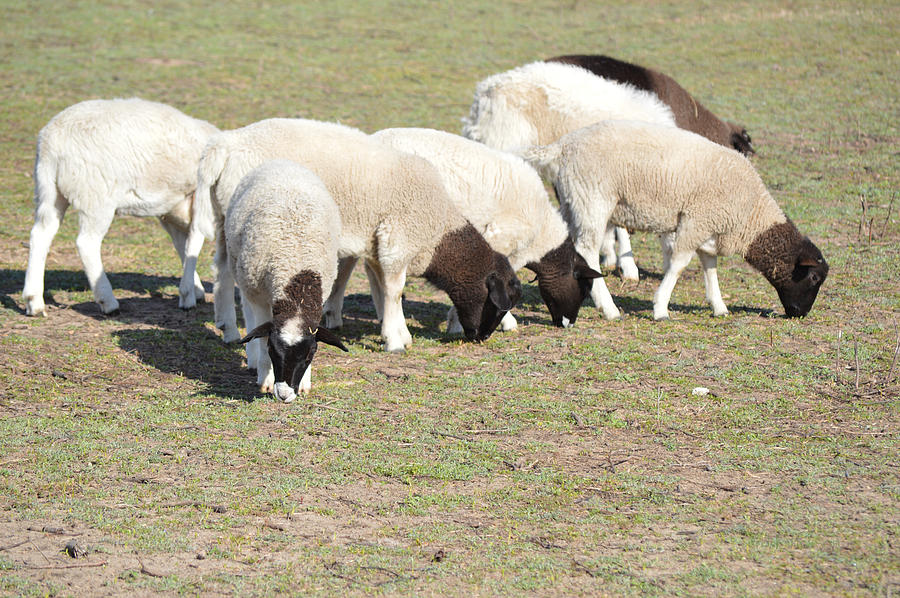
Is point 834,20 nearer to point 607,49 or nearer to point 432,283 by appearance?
point 607,49

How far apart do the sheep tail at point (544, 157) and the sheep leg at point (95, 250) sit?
13.8 ft

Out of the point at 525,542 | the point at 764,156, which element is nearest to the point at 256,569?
the point at 525,542

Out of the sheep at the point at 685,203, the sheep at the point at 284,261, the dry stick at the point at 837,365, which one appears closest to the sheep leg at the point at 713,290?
the sheep at the point at 685,203

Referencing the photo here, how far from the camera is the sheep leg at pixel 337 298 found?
9.23 metres

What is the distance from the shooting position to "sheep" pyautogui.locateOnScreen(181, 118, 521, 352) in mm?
8242

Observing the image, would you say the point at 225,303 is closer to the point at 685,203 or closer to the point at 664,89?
the point at 685,203

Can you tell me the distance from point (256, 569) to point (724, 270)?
319 inches

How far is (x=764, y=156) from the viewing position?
55.2 feet

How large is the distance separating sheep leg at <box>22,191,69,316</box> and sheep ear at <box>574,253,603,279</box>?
518 cm

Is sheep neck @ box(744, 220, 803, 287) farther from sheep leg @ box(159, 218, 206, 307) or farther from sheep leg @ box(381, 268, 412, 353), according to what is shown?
sheep leg @ box(159, 218, 206, 307)

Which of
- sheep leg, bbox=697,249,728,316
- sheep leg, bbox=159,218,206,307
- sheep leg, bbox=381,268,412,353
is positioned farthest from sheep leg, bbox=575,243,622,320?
sheep leg, bbox=159,218,206,307

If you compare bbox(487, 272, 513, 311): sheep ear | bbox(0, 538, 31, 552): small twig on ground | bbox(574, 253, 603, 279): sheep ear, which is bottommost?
bbox(0, 538, 31, 552): small twig on ground

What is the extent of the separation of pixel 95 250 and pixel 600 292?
16.6 ft

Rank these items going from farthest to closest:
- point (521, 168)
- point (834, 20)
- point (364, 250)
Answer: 1. point (834, 20)
2. point (521, 168)
3. point (364, 250)
